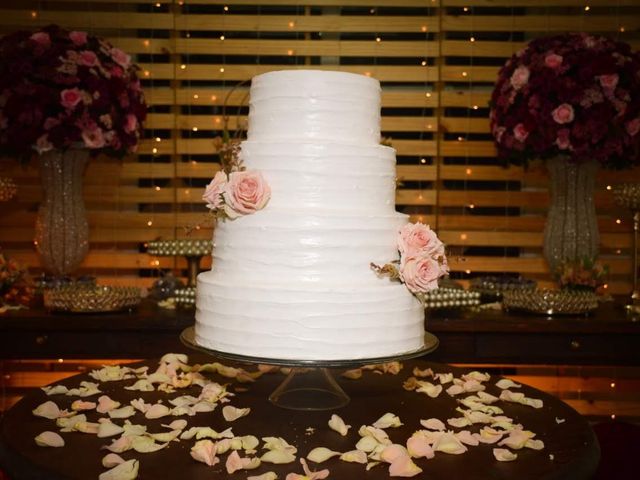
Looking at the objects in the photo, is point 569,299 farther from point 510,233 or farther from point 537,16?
point 537,16

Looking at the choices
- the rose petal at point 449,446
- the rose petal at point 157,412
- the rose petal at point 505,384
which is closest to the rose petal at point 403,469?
the rose petal at point 449,446

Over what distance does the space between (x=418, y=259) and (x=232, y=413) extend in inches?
26.5

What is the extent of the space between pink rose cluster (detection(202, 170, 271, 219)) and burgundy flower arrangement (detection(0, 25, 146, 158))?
1.84 m

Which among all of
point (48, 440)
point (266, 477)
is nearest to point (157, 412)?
point (48, 440)

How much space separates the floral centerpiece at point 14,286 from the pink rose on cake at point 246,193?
77.5 inches

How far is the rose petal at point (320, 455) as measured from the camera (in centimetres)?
157

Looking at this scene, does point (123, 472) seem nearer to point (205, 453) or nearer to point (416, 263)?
point (205, 453)

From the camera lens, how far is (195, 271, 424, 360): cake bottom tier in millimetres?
1832

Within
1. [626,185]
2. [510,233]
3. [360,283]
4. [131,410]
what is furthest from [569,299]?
[131,410]

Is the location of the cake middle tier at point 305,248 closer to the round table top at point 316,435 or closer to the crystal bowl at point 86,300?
the round table top at point 316,435

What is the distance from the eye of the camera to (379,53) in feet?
14.3

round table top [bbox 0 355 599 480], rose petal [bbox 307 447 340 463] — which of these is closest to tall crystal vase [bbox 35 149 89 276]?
round table top [bbox 0 355 599 480]

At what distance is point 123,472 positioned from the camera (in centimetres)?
143

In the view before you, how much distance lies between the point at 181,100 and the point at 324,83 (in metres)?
2.60
